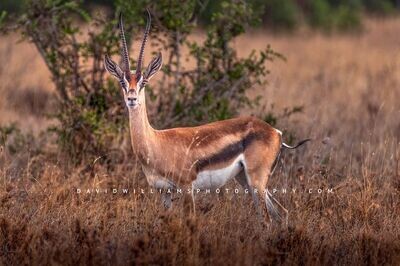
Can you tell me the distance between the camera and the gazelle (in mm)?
6891

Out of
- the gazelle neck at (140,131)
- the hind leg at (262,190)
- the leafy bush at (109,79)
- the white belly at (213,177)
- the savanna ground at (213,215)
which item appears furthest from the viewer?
the leafy bush at (109,79)

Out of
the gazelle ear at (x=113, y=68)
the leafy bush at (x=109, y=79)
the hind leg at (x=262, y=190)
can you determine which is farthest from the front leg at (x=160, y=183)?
the leafy bush at (x=109, y=79)

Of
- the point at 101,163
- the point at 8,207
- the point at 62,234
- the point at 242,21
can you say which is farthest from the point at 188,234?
the point at 242,21

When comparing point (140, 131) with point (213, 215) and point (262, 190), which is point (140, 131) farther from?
point (262, 190)

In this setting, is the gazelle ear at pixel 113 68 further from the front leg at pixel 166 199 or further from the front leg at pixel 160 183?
the front leg at pixel 166 199

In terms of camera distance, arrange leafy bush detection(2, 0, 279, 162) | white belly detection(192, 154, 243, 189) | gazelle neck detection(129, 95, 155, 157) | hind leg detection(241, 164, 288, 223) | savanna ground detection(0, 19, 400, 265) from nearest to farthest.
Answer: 1. savanna ground detection(0, 19, 400, 265)
2. gazelle neck detection(129, 95, 155, 157)
3. white belly detection(192, 154, 243, 189)
4. hind leg detection(241, 164, 288, 223)
5. leafy bush detection(2, 0, 279, 162)

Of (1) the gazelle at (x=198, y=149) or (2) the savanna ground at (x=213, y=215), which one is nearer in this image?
(2) the savanna ground at (x=213, y=215)

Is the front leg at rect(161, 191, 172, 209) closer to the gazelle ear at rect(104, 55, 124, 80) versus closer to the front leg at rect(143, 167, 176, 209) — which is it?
the front leg at rect(143, 167, 176, 209)

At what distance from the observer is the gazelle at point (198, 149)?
689cm

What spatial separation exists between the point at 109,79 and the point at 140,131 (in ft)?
7.71

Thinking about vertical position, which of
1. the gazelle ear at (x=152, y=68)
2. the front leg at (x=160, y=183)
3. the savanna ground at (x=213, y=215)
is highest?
the gazelle ear at (x=152, y=68)

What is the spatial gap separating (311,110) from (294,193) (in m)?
4.64

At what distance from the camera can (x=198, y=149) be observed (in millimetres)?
7070

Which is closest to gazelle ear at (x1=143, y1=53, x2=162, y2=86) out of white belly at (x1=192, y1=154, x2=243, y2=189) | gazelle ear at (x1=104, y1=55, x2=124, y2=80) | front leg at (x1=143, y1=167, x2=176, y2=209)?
gazelle ear at (x1=104, y1=55, x2=124, y2=80)
